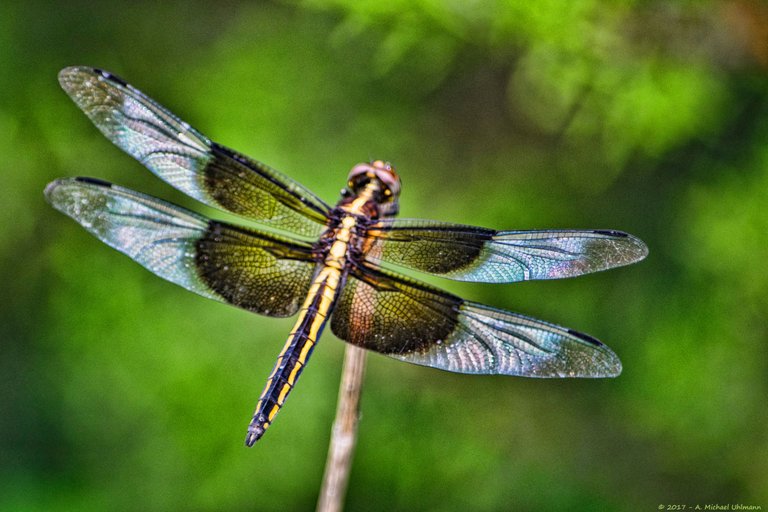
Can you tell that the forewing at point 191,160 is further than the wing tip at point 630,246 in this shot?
Yes

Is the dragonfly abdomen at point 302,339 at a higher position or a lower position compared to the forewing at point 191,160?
lower

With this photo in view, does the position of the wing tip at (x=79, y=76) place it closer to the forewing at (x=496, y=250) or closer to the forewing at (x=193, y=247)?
the forewing at (x=193, y=247)

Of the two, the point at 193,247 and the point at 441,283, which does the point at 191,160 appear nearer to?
the point at 193,247

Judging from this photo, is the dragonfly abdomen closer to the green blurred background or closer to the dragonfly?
the dragonfly


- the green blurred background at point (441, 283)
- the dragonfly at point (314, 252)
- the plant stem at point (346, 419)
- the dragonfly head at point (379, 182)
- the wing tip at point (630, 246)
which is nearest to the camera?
the wing tip at point (630, 246)

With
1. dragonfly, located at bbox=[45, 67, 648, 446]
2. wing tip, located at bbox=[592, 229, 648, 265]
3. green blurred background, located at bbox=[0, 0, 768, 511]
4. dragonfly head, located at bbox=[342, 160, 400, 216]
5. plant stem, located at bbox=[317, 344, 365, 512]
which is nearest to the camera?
wing tip, located at bbox=[592, 229, 648, 265]

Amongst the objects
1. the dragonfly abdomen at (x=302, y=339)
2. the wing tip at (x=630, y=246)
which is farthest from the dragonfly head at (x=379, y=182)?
the wing tip at (x=630, y=246)

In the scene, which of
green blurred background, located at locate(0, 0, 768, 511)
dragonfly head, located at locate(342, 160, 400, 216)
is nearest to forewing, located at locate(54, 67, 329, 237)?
dragonfly head, located at locate(342, 160, 400, 216)

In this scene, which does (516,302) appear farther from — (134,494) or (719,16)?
(134,494)
